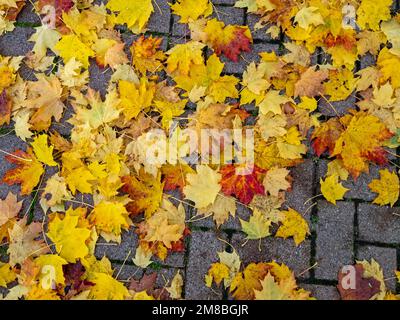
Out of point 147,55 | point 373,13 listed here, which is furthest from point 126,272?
point 373,13

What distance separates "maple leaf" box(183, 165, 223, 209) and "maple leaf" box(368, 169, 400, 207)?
874mm

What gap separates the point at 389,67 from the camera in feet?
9.45

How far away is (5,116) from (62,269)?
40.7 inches

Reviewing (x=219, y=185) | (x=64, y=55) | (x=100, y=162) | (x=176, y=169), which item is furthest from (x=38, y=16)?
(x=219, y=185)

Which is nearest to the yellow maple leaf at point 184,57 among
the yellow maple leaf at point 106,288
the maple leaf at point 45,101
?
the maple leaf at point 45,101

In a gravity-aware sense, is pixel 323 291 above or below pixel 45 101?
below

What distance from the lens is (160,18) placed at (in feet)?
10.4

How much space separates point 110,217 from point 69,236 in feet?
0.80

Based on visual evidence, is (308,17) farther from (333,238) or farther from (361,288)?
(361,288)

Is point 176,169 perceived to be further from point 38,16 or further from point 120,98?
point 38,16

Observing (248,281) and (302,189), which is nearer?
(248,281)

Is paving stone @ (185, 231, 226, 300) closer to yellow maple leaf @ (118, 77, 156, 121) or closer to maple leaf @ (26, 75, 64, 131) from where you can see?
yellow maple leaf @ (118, 77, 156, 121)

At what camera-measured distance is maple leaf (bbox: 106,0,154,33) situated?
10.2ft

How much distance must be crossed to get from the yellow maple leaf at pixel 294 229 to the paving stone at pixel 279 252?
28 mm
